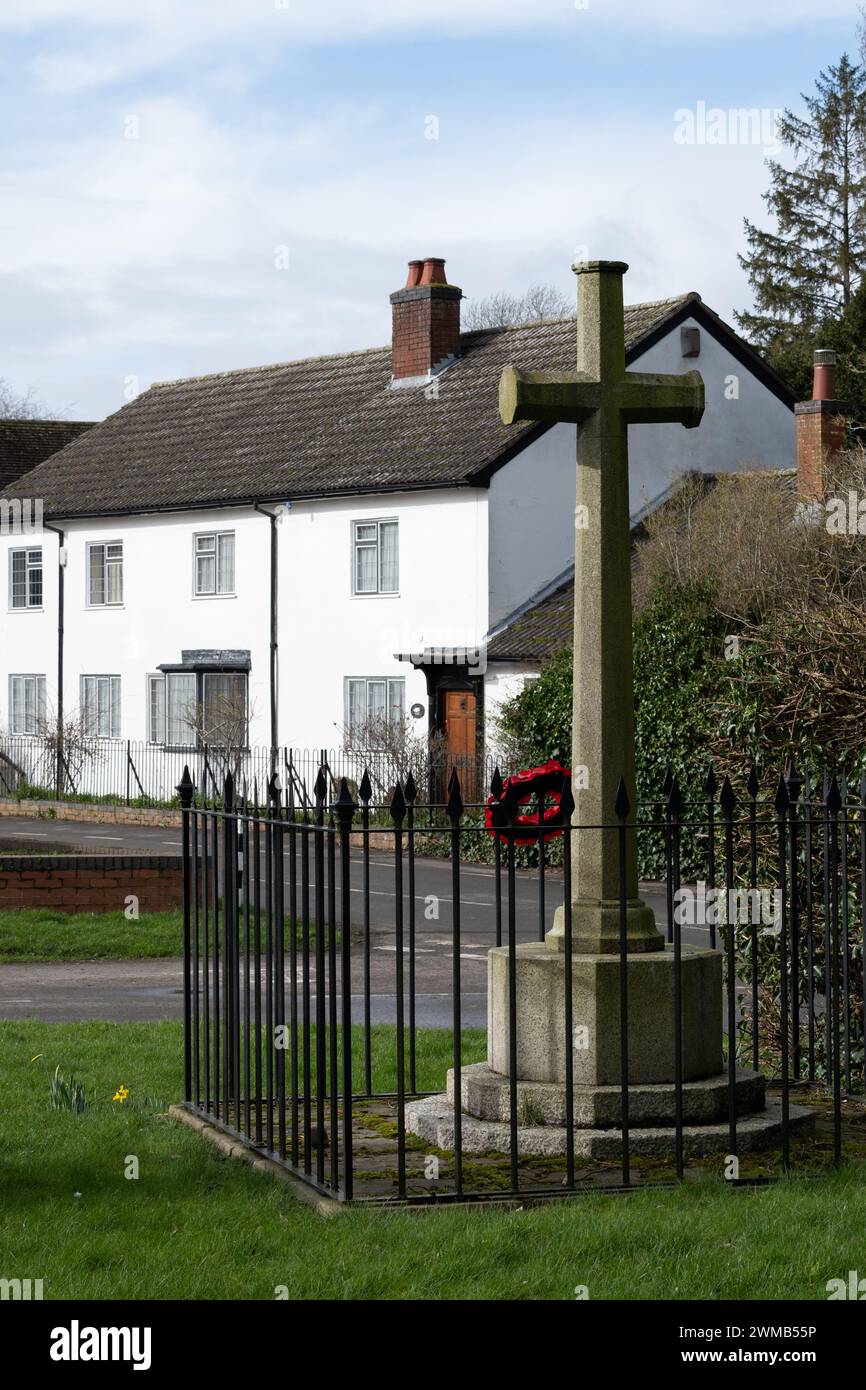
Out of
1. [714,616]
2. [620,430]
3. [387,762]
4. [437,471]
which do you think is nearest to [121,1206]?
[620,430]

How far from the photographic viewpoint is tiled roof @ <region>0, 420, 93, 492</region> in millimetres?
48656

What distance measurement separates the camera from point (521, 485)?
3000 centimetres

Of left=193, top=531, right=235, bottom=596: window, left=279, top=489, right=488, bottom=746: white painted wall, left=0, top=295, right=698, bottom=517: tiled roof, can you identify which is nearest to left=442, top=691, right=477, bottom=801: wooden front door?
left=279, top=489, right=488, bottom=746: white painted wall

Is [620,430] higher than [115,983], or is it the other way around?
[620,430]

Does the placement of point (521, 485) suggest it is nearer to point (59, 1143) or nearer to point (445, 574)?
point (445, 574)

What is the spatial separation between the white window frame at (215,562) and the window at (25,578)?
5483mm

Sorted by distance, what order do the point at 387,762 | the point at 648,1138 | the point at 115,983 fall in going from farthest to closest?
the point at 387,762, the point at 115,983, the point at 648,1138

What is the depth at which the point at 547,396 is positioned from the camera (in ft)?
25.1

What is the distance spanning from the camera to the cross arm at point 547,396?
761 centimetres

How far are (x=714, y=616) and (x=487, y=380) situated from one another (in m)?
10.8

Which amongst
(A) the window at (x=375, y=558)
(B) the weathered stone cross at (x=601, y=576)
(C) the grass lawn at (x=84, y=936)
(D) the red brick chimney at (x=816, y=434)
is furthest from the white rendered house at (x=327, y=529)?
(B) the weathered stone cross at (x=601, y=576)

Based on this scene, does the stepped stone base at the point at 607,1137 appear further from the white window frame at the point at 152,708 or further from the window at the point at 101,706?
the window at the point at 101,706

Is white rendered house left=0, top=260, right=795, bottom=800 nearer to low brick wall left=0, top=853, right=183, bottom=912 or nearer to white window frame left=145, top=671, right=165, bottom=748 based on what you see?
white window frame left=145, top=671, right=165, bottom=748

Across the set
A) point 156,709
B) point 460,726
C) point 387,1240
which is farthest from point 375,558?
point 387,1240
